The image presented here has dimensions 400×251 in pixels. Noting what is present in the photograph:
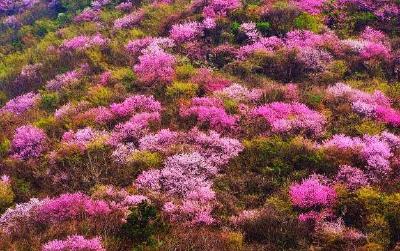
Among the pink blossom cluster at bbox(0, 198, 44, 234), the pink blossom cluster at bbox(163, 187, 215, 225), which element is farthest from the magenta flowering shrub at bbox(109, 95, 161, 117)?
the pink blossom cluster at bbox(163, 187, 215, 225)

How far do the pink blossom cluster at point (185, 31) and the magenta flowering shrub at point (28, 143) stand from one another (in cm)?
630

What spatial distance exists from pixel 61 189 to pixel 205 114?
162 inches

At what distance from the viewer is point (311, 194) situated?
10.0 m

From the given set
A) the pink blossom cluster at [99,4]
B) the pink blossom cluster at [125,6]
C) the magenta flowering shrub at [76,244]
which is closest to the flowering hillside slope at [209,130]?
the magenta flowering shrub at [76,244]

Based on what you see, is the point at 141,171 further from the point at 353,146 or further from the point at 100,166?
the point at 353,146

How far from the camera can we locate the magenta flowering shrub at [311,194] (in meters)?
9.88

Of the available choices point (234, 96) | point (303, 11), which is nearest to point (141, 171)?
point (234, 96)

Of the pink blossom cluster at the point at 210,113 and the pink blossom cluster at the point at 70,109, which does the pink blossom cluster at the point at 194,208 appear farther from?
the pink blossom cluster at the point at 70,109

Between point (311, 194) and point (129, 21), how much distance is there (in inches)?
483

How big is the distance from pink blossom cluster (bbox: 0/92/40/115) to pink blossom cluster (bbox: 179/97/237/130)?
5.39m

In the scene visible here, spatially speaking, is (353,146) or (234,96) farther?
(234,96)

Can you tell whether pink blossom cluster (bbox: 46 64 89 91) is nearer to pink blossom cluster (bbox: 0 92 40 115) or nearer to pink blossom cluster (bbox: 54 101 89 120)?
pink blossom cluster (bbox: 0 92 40 115)

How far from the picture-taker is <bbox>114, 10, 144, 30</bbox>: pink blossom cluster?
19.6 metres

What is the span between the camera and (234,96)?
14.0 m
